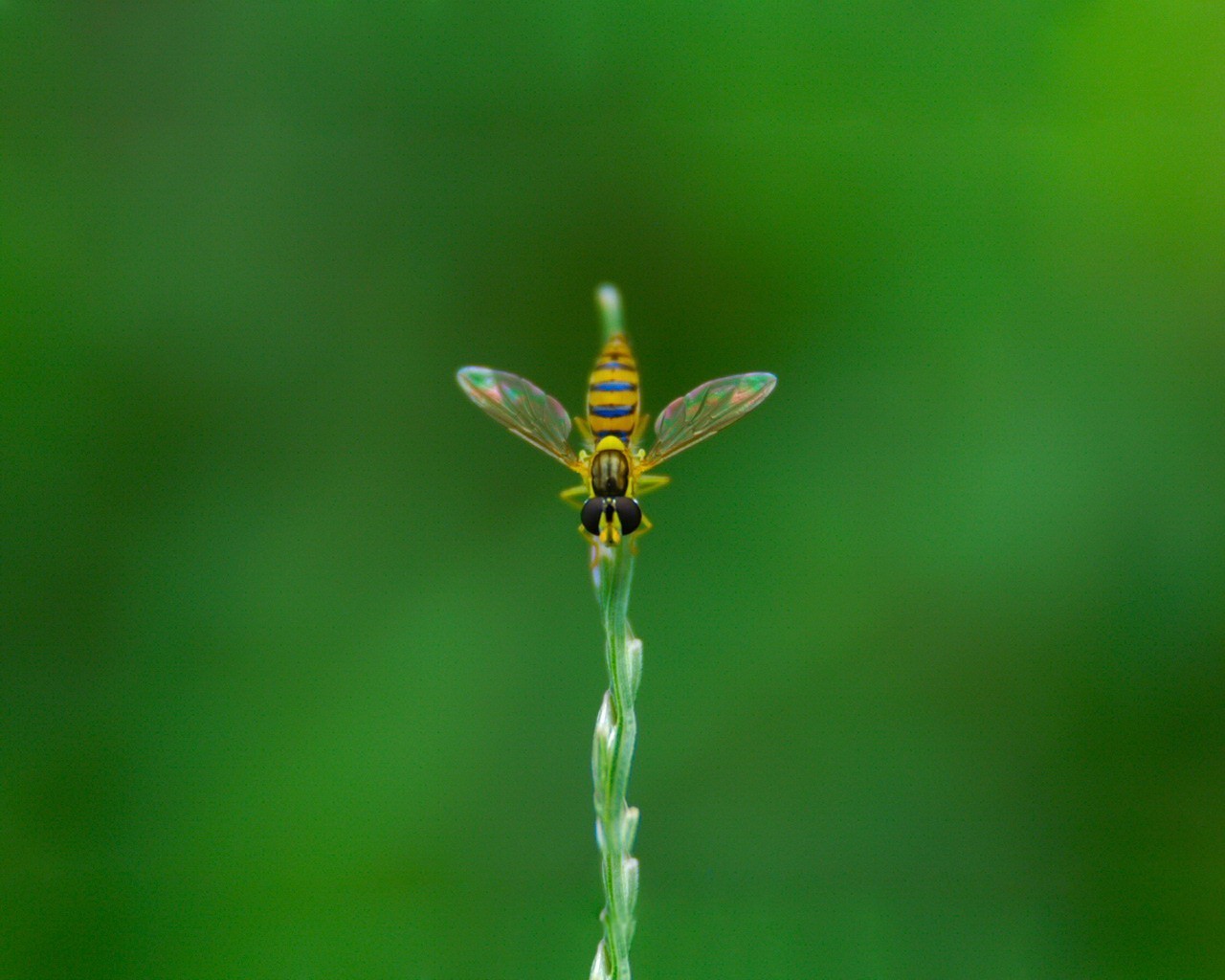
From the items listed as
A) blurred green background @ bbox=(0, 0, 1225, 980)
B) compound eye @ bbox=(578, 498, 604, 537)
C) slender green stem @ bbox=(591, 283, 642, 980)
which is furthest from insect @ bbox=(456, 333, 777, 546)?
blurred green background @ bbox=(0, 0, 1225, 980)

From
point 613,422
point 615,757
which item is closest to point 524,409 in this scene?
point 613,422

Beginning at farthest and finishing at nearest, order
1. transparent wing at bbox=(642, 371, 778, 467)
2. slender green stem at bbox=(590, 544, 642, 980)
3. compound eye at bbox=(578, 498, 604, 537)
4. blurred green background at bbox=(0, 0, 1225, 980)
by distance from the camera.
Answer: blurred green background at bbox=(0, 0, 1225, 980)
transparent wing at bbox=(642, 371, 778, 467)
compound eye at bbox=(578, 498, 604, 537)
slender green stem at bbox=(590, 544, 642, 980)

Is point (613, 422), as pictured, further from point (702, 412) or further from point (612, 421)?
point (702, 412)

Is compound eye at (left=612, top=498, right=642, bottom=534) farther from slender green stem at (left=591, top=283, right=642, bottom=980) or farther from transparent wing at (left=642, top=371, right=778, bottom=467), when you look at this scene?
slender green stem at (left=591, top=283, right=642, bottom=980)

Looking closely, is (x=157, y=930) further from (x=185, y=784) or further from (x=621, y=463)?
(x=621, y=463)

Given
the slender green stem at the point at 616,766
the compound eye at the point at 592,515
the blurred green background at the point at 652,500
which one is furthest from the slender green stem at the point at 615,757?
the blurred green background at the point at 652,500

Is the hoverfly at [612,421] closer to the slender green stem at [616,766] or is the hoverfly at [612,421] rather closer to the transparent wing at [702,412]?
the transparent wing at [702,412]
